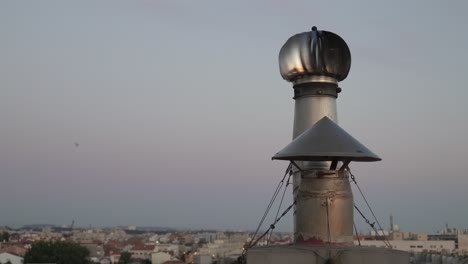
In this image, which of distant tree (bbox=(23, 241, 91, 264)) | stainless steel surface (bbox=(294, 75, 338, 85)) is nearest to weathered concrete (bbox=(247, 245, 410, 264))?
stainless steel surface (bbox=(294, 75, 338, 85))

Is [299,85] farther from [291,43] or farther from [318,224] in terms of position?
[318,224]

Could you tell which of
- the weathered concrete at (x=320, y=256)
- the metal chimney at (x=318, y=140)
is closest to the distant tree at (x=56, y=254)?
the metal chimney at (x=318, y=140)

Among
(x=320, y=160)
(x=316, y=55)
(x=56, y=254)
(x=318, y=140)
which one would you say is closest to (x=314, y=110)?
(x=316, y=55)

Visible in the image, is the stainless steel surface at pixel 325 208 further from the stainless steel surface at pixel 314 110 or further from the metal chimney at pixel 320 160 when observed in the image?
the stainless steel surface at pixel 314 110

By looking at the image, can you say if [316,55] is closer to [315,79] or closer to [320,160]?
[315,79]

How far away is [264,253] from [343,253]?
70 centimetres

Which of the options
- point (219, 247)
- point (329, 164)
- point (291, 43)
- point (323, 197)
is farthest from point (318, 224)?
point (219, 247)

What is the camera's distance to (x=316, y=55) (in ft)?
20.3

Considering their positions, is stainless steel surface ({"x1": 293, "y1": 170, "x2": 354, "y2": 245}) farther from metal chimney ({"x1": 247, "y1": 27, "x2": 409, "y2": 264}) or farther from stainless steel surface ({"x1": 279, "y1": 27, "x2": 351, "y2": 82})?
stainless steel surface ({"x1": 279, "y1": 27, "x2": 351, "y2": 82})

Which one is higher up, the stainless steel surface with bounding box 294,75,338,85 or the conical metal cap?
the stainless steel surface with bounding box 294,75,338,85

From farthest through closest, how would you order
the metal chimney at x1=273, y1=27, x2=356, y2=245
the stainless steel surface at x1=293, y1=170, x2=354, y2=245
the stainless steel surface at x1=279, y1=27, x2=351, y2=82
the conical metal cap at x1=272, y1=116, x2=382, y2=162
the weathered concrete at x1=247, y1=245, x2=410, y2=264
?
the stainless steel surface at x1=279, y1=27, x2=351, y2=82, the stainless steel surface at x1=293, y1=170, x2=354, y2=245, the metal chimney at x1=273, y1=27, x2=356, y2=245, the conical metal cap at x1=272, y1=116, x2=382, y2=162, the weathered concrete at x1=247, y1=245, x2=410, y2=264

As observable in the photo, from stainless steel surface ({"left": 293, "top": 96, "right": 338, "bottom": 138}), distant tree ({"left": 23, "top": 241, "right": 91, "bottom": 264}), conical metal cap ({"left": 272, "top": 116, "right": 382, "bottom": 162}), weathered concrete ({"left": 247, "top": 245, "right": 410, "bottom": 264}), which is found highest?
stainless steel surface ({"left": 293, "top": 96, "right": 338, "bottom": 138})

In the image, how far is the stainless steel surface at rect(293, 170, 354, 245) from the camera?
5473 mm

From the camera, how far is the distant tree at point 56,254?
73.1 m
